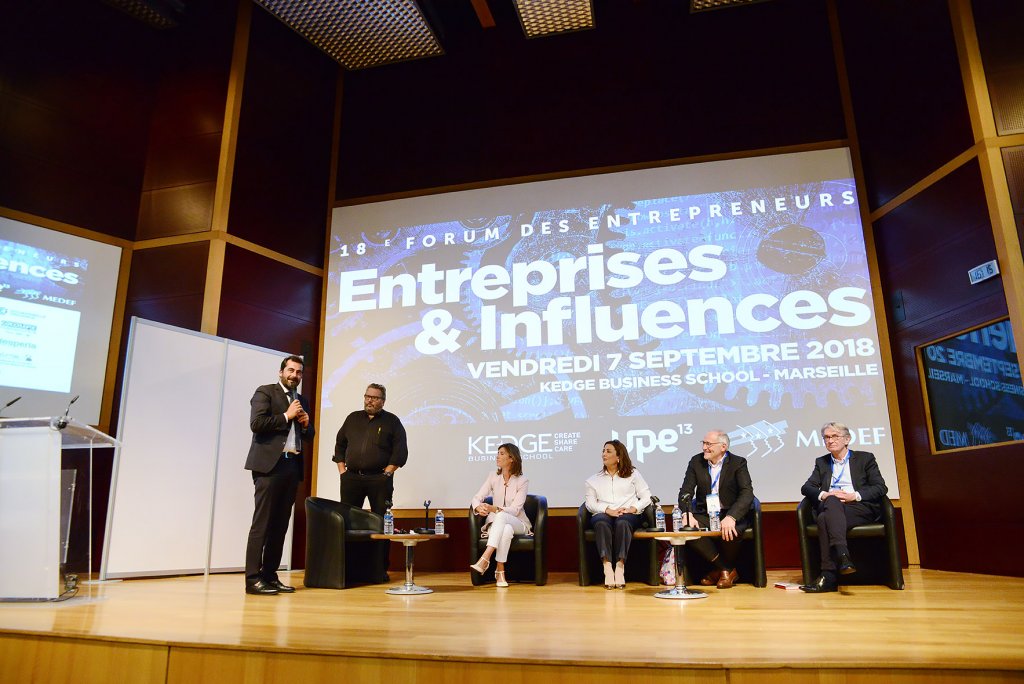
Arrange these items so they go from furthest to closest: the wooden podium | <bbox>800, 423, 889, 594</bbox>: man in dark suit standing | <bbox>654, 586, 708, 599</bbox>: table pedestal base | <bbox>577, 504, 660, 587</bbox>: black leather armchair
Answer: <bbox>577, 504, 660, 587</bbox>: black leather armchair < <bbox>800, 423, 889, 594</bbox>: man in dark suit standing < <bbox>654, 586, 708, 599</bbox>: table pedestal base < the wooden podium

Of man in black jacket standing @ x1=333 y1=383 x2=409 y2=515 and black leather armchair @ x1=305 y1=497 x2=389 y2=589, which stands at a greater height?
man in black jacket standing @ x1=333 y1=383 x2=409 y2=515

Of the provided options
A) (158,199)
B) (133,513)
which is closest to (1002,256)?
(133,513)

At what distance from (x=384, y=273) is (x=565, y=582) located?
3283mm

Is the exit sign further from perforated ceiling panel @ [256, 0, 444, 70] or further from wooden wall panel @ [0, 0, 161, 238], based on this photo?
wooden wall panel @ [0, 0, 161, 238]

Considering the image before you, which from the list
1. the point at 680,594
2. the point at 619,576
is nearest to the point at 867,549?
the point at 680,594

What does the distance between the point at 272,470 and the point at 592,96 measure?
14.9 ft

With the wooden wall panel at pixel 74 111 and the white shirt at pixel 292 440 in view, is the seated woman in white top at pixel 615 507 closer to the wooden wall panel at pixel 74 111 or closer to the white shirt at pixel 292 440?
the white shirt at pixel 292 440

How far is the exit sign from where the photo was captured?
4.45m

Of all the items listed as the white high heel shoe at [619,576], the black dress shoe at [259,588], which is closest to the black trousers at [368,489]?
the black dress shoe at [259,588]

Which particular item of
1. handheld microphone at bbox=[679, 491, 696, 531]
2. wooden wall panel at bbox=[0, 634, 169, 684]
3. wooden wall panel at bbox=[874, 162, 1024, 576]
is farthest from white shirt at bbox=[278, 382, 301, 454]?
wooden wall panel at bbox=[874, 162, 1024, 576]

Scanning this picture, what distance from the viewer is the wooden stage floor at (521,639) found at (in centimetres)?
191

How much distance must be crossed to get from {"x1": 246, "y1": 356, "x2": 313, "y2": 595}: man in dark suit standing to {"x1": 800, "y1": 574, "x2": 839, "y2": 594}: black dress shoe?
3.02 metres

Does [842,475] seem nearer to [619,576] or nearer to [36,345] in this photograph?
[619,576]

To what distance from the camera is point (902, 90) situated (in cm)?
532
